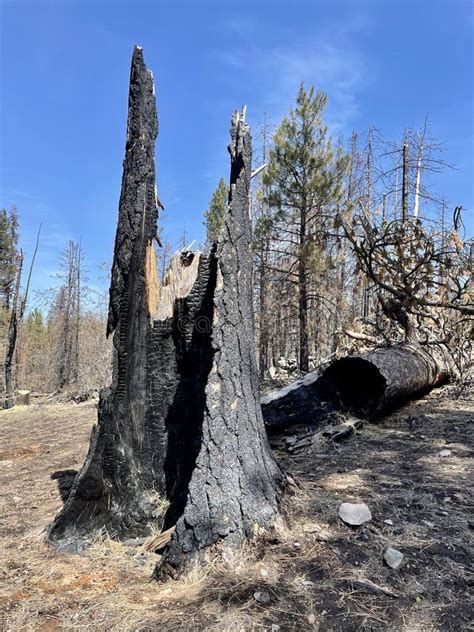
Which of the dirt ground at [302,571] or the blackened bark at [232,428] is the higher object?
the blackened bark at [232,428]

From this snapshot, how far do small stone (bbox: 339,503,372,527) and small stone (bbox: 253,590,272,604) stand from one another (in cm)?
87

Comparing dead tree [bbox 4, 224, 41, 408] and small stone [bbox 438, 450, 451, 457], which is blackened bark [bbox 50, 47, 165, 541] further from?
dead tree [bbox 4, 224, 41, 408]

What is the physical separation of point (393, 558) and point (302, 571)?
50 cm

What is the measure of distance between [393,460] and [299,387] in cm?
170

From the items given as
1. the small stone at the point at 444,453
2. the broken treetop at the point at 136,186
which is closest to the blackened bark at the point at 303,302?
the small stone at the point at 444,453

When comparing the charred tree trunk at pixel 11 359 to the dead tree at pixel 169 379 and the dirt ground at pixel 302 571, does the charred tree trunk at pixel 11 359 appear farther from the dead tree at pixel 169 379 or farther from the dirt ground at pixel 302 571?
the dead tree at pixel 169 379

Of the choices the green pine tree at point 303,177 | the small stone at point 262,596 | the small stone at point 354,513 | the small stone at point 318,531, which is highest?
the green pine tree at point 303,177

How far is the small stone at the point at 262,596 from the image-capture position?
2027mm

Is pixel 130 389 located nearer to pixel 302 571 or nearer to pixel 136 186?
pixel 136 186

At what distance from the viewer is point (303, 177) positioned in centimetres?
1495

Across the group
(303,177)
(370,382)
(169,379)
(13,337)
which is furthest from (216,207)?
(169,379)

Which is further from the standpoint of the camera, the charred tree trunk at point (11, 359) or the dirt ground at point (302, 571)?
the charred tree trunk at point (11, 359)

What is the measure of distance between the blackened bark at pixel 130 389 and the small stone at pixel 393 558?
1528mm

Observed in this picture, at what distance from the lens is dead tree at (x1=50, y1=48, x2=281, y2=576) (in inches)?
109
